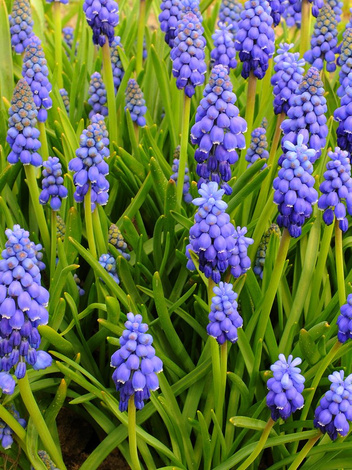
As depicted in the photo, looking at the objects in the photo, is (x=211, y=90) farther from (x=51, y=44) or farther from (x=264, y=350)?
(x=51, y=44)

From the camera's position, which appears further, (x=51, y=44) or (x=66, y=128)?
(x=51, y=44)

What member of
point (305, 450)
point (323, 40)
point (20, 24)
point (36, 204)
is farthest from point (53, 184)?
point (323, 40)

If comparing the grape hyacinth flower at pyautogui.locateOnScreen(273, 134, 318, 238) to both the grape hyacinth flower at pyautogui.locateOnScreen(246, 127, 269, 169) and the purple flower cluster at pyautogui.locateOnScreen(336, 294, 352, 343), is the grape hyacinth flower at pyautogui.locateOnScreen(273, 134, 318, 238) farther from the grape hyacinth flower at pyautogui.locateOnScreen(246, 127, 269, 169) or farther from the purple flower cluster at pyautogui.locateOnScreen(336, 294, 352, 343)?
the grape hyacinth flower at pyautogui.locateOnScreen(246, 127, 269, 169)

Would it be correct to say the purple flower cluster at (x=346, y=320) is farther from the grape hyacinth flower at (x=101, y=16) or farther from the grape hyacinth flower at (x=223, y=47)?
the grape hyacinth flower at (x=101, y=16)

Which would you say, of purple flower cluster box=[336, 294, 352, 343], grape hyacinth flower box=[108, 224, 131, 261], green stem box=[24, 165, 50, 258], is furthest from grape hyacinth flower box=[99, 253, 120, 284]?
purple flower cluster box=[336, 294, 352, 343]

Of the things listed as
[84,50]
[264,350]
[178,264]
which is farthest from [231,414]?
[84,50]

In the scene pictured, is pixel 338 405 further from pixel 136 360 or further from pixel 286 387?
pixel 136 360

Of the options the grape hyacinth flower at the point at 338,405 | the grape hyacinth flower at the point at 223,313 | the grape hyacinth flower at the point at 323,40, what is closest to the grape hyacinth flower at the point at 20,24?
the grape hyacinth flower at the point at 323,40
